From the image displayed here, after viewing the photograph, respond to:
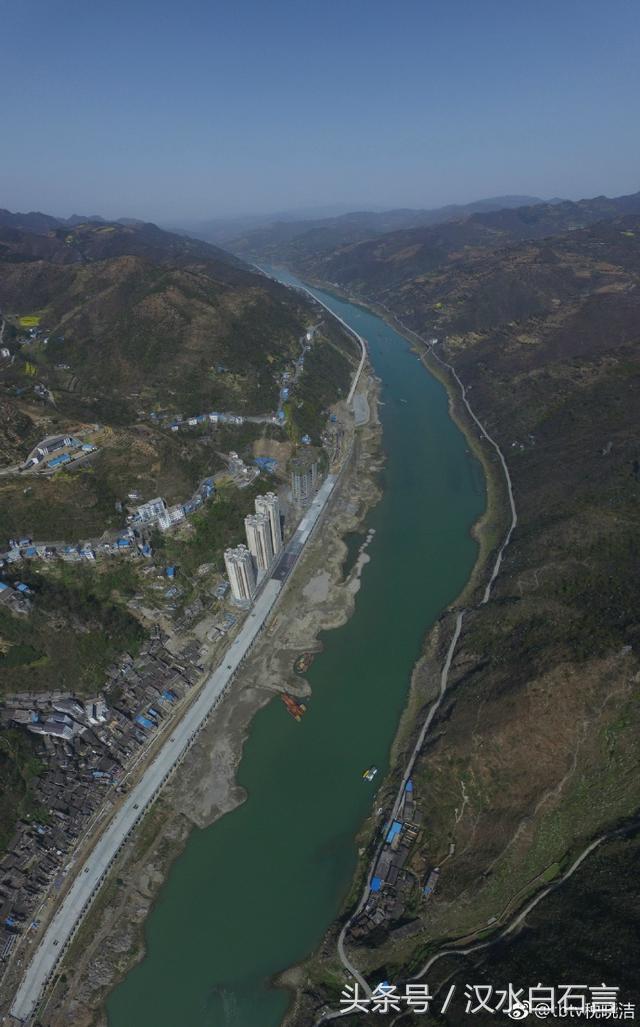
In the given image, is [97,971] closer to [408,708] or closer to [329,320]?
[408,708]

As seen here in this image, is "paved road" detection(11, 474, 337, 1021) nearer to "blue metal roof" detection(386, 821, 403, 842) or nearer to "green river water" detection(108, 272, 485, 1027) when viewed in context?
"green river water" detection(108, 272, 485, 1027)

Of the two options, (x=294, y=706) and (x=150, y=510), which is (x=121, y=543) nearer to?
(x=150, y=510)

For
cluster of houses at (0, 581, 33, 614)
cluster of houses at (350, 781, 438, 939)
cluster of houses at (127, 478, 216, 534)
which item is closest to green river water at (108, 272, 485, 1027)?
cluster of houses at (350, 781, 438, 939)

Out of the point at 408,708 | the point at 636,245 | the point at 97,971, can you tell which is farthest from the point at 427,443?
the point at 636,245

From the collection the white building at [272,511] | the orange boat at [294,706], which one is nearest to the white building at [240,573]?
the white building at [272,511]

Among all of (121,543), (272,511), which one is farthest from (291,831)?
(121,543)

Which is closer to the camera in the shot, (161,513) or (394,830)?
(394,830)
